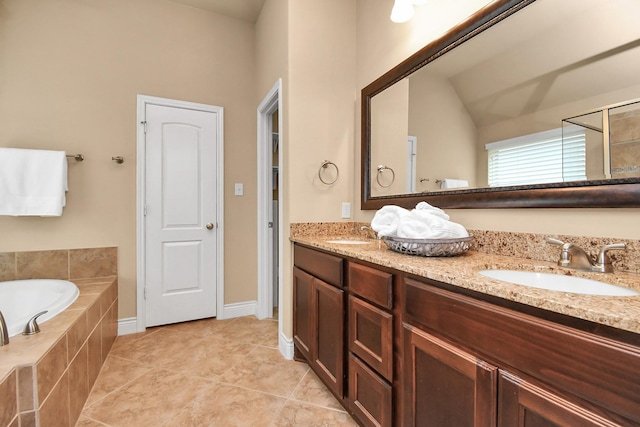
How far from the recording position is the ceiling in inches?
102

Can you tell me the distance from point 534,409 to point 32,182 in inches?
116

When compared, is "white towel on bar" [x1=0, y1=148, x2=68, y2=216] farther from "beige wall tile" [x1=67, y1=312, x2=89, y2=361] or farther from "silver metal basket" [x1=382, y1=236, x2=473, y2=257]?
"silver metal basket" [x1=382, y1=236, x2=473, y2=257]

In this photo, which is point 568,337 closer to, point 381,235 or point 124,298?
point 381,235

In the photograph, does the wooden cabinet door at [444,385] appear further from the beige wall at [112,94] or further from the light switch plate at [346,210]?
the beige wall at [112,94]

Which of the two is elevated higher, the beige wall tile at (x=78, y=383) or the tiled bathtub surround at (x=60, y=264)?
the tiled bathtub surround at (x=60, y=264)

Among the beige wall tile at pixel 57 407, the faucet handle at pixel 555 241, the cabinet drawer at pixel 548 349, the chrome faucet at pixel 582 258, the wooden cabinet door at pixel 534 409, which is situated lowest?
the beige wall tile at pixel 57 407

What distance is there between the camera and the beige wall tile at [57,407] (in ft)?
3.70

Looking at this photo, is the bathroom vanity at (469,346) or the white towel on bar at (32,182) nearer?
the bathroom vanity at (469,346)

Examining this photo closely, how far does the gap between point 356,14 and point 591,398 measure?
8.34 feet


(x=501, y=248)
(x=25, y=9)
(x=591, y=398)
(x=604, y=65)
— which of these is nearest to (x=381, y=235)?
(x=501, y=248)

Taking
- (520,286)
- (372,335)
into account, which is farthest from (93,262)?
(520,286)

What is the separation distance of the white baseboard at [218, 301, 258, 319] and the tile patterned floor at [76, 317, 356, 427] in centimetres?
36

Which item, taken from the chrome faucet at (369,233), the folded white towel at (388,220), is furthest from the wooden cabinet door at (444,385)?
the chrome faucet at (369,233)

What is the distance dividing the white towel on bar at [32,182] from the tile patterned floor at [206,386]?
45.5 inches
